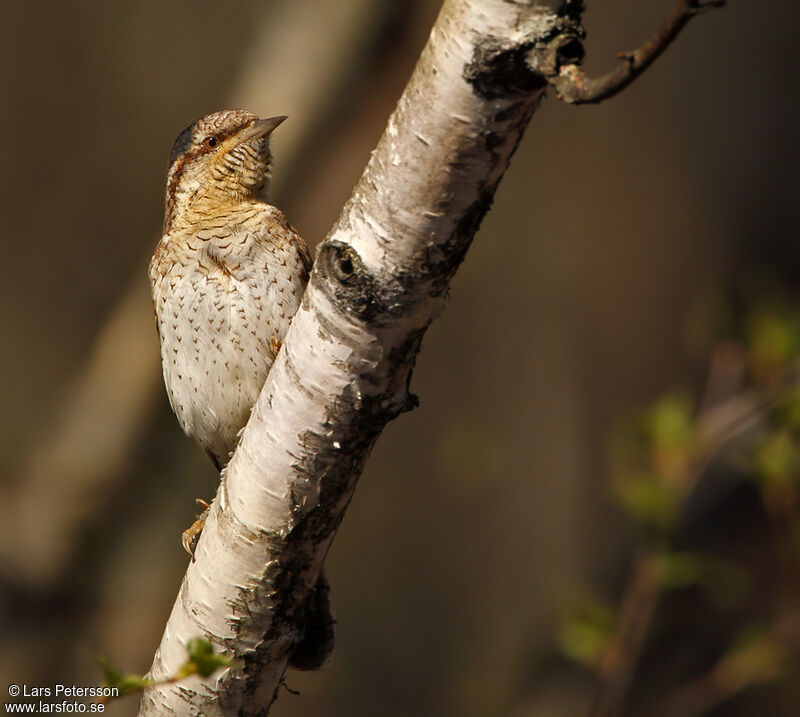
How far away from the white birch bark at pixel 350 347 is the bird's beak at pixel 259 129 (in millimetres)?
1266

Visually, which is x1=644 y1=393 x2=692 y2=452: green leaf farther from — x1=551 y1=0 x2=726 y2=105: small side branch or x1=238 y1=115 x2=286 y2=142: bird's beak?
x1=551 y1=0 x2=726 y2=105: small side branch

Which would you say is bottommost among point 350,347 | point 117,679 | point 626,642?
point 626,642

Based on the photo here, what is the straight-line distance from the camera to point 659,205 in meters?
5.66

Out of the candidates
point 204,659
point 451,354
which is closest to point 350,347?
point 204,659

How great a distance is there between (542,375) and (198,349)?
3.94 meters

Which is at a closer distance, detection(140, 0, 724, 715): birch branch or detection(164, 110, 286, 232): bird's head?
detection(140, 0, 724, 715): birch branch

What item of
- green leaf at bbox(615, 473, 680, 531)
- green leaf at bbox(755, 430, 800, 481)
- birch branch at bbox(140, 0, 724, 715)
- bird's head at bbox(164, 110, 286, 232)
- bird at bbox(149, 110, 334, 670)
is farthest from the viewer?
green leaf at bbox(755, 430, 800, 481)

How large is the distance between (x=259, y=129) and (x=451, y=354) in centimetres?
347

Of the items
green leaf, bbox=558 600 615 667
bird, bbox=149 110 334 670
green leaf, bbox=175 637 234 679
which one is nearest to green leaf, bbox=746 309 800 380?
green leaf, bbox=558 600 615 667

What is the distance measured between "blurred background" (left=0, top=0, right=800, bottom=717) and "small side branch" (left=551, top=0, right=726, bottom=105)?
2166 mm

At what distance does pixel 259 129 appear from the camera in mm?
2684

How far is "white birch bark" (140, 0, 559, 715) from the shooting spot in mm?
1238

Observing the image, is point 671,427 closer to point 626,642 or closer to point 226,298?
point 626,642

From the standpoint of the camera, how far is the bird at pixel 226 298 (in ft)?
7.48
